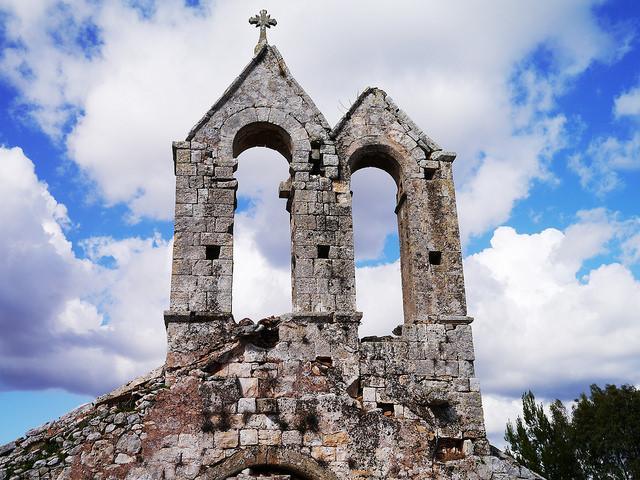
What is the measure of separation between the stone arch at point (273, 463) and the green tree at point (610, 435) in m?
24.3

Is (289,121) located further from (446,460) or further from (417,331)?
(446,460)

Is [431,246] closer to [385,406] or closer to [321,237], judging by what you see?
[321,237]

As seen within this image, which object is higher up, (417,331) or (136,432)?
(417,331)

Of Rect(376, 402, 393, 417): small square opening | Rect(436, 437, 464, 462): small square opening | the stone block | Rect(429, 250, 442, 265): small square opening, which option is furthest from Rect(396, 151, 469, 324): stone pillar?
the stone block

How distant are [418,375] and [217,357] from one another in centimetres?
272

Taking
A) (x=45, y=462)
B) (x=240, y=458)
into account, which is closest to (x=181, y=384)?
(x=240, y=458)

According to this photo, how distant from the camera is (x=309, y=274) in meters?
9.30

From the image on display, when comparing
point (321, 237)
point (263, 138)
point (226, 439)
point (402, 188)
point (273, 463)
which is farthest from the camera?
point (263, 138)

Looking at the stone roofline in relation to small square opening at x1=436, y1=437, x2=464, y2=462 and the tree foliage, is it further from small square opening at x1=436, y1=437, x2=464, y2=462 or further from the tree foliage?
the tree foliage

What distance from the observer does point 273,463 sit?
8125 millimetres

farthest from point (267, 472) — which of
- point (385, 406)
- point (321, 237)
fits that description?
point (321, 237)

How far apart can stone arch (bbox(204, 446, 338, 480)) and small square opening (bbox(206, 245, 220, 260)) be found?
268cm

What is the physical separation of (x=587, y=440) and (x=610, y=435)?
101cm

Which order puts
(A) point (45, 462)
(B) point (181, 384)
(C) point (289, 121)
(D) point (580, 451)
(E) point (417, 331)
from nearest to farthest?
(A) point (45, 462), (B) point (181, 384), (E) point (417, 331), (C) point (289, 121), (D) point (580, 451)
